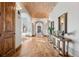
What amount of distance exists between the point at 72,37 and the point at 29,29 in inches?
452

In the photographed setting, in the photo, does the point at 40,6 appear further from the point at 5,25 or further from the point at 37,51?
the point at 5,25

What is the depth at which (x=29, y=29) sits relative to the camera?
625 inches

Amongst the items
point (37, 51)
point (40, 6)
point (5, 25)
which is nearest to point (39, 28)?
point (40, 6)

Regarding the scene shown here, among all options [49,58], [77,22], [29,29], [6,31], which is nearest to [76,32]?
[77,22]

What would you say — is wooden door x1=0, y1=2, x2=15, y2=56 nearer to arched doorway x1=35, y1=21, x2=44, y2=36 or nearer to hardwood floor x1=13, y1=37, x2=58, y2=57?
hardwood floor x1=13, y1=37, x2=58, y2=57

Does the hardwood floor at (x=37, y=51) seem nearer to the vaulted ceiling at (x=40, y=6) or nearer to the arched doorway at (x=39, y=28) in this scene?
the vaulted ceiling at (x=40, y=6)

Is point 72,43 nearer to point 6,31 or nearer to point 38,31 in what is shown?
point 6,31

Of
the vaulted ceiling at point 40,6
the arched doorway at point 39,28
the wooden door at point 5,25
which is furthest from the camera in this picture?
the arched doorway at point 39,28

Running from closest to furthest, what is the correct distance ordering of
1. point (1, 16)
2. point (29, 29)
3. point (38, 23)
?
point (1, 16) → point (29, 29) → point (38, 23)

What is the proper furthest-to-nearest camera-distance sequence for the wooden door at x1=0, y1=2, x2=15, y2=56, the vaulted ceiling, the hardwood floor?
the vaulted ceiling, the hardwood floor, the wooden door at x1=0, y1=2, x2=15, y2=56

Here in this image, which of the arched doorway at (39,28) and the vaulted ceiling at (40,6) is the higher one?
the vaulted ceiling at (40,6)

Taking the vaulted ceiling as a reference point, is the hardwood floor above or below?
below

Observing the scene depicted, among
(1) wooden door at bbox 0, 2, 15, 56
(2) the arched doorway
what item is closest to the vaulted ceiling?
(1) wooden door at bbox 0, 2, 15, 56

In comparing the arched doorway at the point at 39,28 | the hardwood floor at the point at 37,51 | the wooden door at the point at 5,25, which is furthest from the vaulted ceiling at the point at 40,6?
the arched doorway at the point at 39,28
